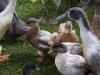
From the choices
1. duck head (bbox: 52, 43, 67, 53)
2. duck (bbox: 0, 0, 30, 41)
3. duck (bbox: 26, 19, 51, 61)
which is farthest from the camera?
duck (bbox: 0, 0, 30, 41)

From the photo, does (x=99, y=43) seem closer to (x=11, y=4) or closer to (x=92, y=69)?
(x=92, y=69)

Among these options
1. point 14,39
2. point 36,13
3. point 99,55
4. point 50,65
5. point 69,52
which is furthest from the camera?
point 36,13

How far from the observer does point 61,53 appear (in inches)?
181

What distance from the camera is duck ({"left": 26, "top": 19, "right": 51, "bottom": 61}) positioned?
5.06 meters

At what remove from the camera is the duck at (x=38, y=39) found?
506cm

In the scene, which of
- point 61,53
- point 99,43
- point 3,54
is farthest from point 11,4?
point 99,43

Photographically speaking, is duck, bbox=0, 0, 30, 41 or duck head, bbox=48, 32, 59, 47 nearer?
duck head, bbox=48, 32, 59, 47

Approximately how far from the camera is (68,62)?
177 inches

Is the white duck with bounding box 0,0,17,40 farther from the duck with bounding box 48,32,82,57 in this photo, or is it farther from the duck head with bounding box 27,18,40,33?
the duck with bounding box 48,32,82,57

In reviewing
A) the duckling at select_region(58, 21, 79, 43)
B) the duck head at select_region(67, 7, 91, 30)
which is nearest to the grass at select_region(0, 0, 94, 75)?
the duckling at select_region(58, 21, 79, 43)

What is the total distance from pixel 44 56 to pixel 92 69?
3.06 feet

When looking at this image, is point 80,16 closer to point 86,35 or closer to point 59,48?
point 86,35

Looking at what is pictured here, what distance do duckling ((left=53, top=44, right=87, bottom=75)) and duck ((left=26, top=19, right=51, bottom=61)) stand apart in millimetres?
454

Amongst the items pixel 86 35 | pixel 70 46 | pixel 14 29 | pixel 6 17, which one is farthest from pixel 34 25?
pixel 86 35
